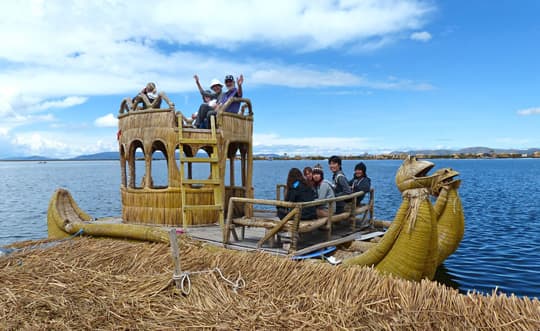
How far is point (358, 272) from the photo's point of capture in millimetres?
5973

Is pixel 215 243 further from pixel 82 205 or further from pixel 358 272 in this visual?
pixel 82 205

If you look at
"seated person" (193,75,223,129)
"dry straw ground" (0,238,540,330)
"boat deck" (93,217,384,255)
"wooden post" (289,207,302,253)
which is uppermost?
"seated person" (193,75,223,129)

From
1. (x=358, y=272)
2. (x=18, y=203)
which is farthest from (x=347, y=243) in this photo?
(x=18, y=203)

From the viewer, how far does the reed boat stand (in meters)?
7.45

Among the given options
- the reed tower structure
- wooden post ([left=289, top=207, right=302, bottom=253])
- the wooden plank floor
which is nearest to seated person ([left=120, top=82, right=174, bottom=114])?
the reed tower structure

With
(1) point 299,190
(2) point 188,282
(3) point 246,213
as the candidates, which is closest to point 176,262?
(2) point 188,282

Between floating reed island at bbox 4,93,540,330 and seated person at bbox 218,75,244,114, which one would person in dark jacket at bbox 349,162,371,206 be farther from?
seated person at bbox 218,75,244,114

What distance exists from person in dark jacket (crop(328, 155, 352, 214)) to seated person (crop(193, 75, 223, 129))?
400 centimetres

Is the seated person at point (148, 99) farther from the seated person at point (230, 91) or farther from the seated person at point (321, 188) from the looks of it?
the seated person at point (321, 188)

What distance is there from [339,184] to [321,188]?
1224 mm

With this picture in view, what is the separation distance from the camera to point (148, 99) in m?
12.2

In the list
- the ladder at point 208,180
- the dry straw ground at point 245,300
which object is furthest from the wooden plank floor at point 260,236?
the dry straw ground at point 245,300

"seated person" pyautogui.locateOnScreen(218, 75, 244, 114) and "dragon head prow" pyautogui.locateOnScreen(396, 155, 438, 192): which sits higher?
"seated person" pyautogui.locateOnScreen(218, 75, 244, 114)

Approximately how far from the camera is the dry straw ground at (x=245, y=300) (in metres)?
4.83
